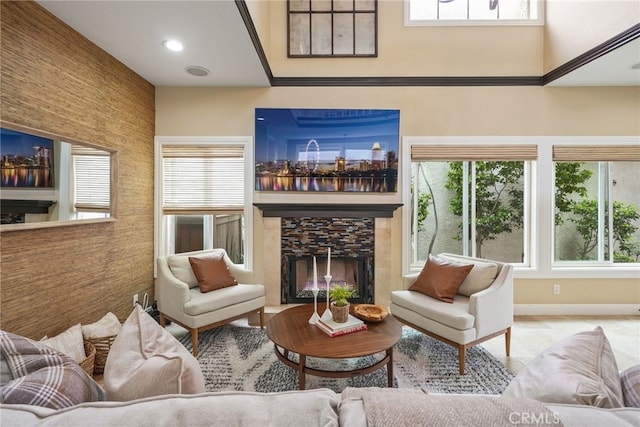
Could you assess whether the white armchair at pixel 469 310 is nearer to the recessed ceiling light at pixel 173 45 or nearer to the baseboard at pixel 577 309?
the baseboard at pixel 577 309

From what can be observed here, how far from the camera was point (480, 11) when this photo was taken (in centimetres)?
358

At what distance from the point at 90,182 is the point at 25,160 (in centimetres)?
61

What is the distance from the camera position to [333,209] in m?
3.48

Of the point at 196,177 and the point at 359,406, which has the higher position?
the point at 196,177

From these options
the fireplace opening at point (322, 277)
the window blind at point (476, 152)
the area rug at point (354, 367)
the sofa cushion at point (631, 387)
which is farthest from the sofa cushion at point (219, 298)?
the sofa cushion at point (631, 387)

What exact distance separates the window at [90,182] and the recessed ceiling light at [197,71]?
1200mm

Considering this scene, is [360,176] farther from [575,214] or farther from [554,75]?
[575,214]

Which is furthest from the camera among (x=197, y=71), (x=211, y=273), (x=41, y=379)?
(x=197, y=71)

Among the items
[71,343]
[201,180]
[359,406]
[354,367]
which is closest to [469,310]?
[354,367]

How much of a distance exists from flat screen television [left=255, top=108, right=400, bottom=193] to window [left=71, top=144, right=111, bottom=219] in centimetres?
150

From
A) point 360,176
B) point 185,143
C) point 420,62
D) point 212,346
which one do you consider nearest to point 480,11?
point 420,62

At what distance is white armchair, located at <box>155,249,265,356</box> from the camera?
255cm

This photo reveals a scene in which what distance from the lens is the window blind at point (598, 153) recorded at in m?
3.40

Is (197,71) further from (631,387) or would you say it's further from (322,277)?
(631,387)
